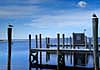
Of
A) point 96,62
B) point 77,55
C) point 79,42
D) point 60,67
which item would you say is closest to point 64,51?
point 60,67

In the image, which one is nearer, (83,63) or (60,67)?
(60,67)

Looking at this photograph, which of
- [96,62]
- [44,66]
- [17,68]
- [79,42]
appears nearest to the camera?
[96,62]

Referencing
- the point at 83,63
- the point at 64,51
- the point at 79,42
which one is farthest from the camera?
the point at 79,42

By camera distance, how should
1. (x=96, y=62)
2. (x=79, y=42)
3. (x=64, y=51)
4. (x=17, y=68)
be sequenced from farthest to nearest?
(x=79, y=42), (x=17, y=68), (x=64, y=51), (x=96, y=62)

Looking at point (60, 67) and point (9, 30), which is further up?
point (9, 30)

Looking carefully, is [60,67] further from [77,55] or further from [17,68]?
[17,68]

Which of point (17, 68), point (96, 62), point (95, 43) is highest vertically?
point (95, 43)

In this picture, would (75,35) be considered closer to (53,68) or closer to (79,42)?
(79,42)

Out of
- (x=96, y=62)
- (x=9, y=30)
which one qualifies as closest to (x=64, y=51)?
(x=9, y=30)

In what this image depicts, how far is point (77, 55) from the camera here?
76.1 feet

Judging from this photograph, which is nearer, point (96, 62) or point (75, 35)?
point (96, 62)

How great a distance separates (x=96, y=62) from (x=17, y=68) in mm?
12669

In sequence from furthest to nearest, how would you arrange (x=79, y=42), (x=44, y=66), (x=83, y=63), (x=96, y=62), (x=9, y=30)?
(x=79, y=42)
(x=83, y=63)
(x=44, y=66)
(x=9, y=30)
(x=96, y=62)

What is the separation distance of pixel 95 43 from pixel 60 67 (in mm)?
6841
